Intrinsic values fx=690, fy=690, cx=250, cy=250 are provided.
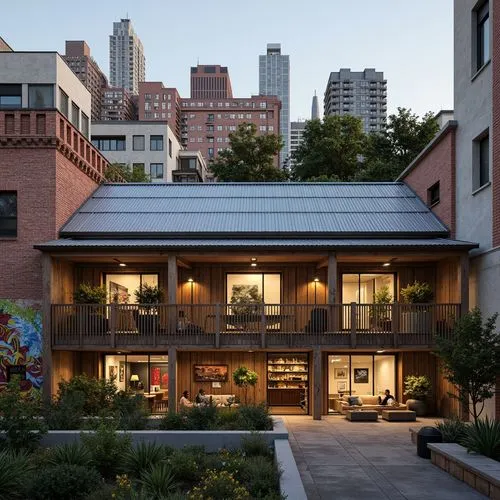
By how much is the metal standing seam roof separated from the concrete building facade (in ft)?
26.7

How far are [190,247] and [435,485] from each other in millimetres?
12985

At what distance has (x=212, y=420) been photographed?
57.2ft

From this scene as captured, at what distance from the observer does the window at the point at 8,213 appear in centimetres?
2522

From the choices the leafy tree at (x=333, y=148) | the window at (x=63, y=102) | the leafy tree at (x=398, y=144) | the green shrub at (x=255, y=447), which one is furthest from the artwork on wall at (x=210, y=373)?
the leafy tree at (x=333, y=148)

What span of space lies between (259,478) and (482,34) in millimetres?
17491

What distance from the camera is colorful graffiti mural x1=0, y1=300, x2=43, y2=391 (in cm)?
2416

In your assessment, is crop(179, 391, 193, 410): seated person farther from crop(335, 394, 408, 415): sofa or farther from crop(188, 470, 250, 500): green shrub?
crop(188, 470, 250, 500): green shrub

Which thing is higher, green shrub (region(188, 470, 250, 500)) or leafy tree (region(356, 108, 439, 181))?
leafy tree (region(356, 108, 439, 181))

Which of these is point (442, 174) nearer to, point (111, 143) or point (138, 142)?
point (138, 142)

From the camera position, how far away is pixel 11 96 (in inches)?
1469

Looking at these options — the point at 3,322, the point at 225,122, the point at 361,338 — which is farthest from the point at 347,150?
the point at 225,122

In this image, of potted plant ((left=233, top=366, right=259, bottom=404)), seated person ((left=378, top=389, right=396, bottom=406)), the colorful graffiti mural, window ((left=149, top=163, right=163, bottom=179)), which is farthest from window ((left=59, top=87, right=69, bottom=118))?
window ((left=149, top=163, right=163, bottom=179))

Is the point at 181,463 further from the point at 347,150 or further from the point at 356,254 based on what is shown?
the point at 347,150

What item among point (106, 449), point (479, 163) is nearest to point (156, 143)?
point (479, 163)
